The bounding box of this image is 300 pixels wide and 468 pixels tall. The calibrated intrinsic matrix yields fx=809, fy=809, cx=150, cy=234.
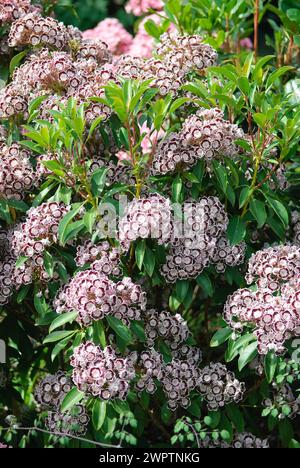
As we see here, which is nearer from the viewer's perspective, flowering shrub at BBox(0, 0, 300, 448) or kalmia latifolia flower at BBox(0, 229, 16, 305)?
flowering shrub at BBox(0, 0, 300, 448)

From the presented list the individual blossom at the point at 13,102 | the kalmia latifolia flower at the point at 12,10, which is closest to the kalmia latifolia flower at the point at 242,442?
the individual blossom at the point at 13,102

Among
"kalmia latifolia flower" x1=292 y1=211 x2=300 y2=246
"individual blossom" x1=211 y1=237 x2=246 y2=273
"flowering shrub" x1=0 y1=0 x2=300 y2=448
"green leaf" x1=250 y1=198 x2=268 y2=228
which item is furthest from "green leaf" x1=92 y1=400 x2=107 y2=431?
"kalmia latifolia flower" x1=292 y1=211 x2=300 y2=246

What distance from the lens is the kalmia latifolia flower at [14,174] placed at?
9.82ft

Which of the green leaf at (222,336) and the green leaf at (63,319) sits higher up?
the green leaf at (63,319)

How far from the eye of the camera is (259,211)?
2.94m

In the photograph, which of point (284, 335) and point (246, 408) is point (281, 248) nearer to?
point (284, 335)

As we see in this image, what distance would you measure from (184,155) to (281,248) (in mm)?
487

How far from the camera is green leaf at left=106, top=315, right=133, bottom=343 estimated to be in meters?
2.72

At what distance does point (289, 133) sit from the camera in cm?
292

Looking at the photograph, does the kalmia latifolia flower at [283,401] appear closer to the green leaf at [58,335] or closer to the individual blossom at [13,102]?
the green leaf at [58,335]

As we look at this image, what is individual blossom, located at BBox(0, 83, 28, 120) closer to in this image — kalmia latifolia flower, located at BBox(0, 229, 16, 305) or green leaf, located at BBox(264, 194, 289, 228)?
kalmia latifolia flower, located at BBox(0, 229, 16, 305)

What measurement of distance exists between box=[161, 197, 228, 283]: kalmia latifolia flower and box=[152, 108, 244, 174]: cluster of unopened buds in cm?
16

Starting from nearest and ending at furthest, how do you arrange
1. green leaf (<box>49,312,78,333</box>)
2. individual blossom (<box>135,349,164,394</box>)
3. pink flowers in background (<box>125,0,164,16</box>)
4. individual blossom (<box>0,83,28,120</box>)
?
green leaf (<box>49,312,78,333</box>), individual blossom (<box>135,349,164,394</box>), individual blossom (<box>0,83,28,120</box>), pink flowers in background (<box>125,0,164,16</box>)

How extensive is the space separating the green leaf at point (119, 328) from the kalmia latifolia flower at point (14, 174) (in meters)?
0.64
